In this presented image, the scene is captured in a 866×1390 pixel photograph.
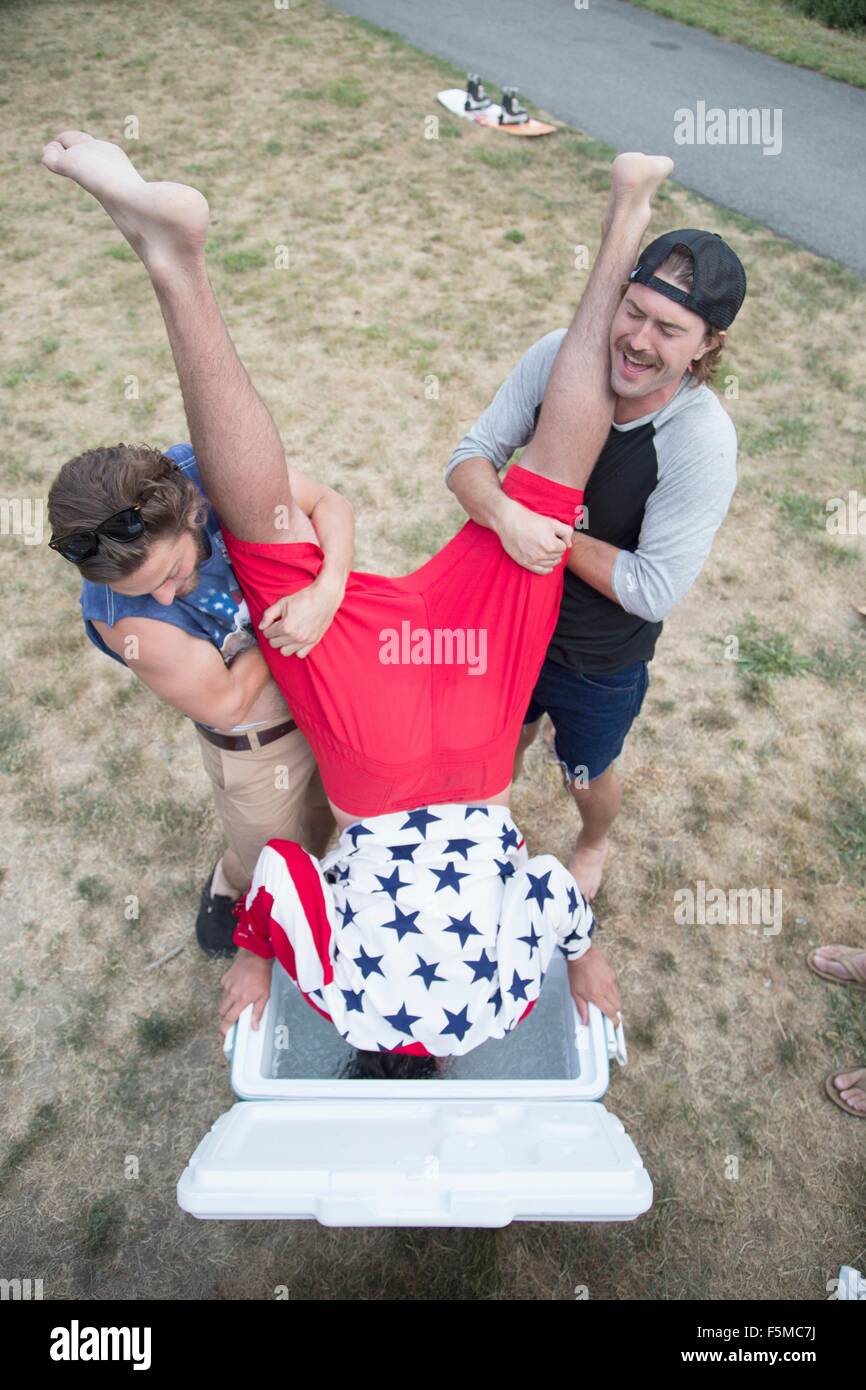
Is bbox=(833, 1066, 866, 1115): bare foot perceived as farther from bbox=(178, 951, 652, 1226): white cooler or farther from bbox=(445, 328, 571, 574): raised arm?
bbox=(445, 328, 571, 574): raised arm

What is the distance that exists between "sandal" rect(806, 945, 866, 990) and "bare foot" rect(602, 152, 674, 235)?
7.84ft

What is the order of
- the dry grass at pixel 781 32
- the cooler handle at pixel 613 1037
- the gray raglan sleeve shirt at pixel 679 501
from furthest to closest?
the dry grass at pixel 781 32 < the cooler handle at pixel 613 1037 < the gray raglan sleeve shirt at pixel 679 501

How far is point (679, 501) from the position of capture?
6.35ft

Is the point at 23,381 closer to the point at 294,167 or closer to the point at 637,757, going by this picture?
the point at 294,167

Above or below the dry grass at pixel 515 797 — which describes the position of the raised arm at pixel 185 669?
above

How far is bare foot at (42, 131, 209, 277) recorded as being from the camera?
155 centimetres

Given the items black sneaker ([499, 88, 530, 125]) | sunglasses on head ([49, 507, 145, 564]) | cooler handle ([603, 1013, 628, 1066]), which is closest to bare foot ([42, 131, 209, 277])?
sunglasses on head ([49, 507, 145, 564])

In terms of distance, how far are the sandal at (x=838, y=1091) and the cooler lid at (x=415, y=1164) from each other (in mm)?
1185

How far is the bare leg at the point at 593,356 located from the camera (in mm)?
1840

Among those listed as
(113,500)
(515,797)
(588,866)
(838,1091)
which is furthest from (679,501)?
(838,1091)

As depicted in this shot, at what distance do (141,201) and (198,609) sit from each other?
2.75 ft

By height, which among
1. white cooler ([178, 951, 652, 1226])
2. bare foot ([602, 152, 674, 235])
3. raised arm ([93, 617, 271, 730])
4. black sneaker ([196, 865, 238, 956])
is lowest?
black sneaker ([196, 865, 238, 956])

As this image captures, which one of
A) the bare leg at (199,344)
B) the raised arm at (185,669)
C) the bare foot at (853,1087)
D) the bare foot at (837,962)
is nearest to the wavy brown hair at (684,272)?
the bare leg at (199,344)

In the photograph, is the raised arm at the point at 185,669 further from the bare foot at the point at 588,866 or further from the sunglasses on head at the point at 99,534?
the bare foot at the point at 588,866
